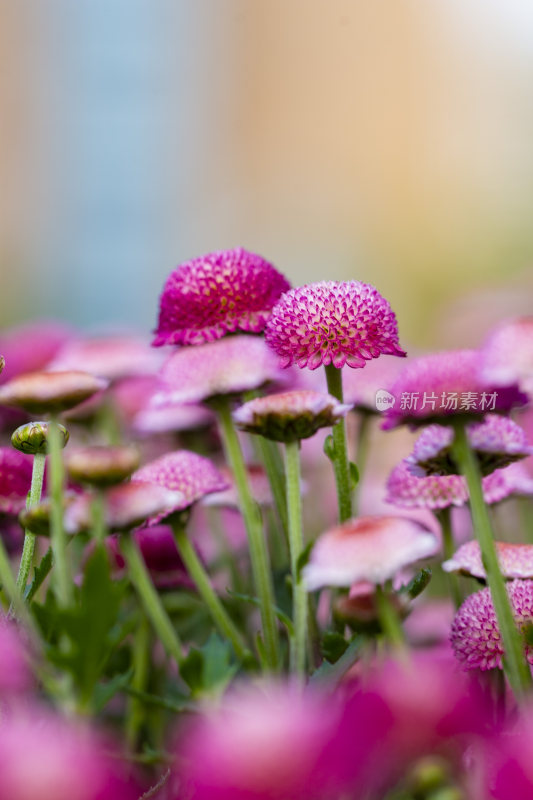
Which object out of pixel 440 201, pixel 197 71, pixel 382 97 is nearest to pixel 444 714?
pixel 440 201

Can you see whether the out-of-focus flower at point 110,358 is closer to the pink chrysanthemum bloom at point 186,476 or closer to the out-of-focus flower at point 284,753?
the pink chrysanthemum bloom at point 186,476

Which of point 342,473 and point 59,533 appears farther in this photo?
point 342,473

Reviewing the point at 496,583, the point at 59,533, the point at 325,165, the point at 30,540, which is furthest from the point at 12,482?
the point at 325,165

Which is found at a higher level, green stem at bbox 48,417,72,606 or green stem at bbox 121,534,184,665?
green stem at bbox 48,417,72,606

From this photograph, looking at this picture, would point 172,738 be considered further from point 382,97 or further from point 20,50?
point 20,50

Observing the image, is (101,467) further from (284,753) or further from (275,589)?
(275,589)

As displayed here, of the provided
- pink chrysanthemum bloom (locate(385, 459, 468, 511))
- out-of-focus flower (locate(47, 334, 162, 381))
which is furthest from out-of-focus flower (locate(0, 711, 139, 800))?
out-of-focus flower (locate(47, 334, 162, 381))

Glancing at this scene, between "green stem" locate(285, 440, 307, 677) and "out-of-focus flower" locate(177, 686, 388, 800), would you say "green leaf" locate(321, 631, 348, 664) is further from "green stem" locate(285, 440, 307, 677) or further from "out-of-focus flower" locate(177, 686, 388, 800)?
"out-of-focus flower" locate(177, 686, 388, 800)
